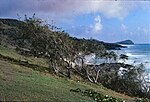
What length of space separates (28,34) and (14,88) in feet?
70.4

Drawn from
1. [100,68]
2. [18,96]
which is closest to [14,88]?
[18,96]

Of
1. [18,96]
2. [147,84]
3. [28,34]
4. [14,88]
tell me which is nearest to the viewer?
[18,96]

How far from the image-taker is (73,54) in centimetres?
4141

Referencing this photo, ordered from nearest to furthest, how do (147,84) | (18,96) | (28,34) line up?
(18,96) < (28,34) < (147,84)

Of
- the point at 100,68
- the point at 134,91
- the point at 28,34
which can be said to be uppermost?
the point at 28,34

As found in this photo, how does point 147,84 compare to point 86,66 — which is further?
point 147,84

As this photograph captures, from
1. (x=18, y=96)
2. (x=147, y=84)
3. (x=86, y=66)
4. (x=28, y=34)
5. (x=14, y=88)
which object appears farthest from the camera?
(x=147, y=84)

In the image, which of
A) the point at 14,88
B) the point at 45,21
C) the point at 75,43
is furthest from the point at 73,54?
the point at 14,88

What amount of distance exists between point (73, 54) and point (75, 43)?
161cm

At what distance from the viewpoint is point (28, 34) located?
40844mm

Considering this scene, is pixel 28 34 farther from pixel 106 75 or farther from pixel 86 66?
pixel 106 75

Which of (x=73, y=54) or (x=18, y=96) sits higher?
(x=73, y=54)

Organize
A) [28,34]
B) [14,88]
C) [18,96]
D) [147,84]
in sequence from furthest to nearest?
1. [147,84]
2. [28,34]
3. [14,88]
4. [18,96]

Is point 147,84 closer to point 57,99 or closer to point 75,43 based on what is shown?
point 75,43
